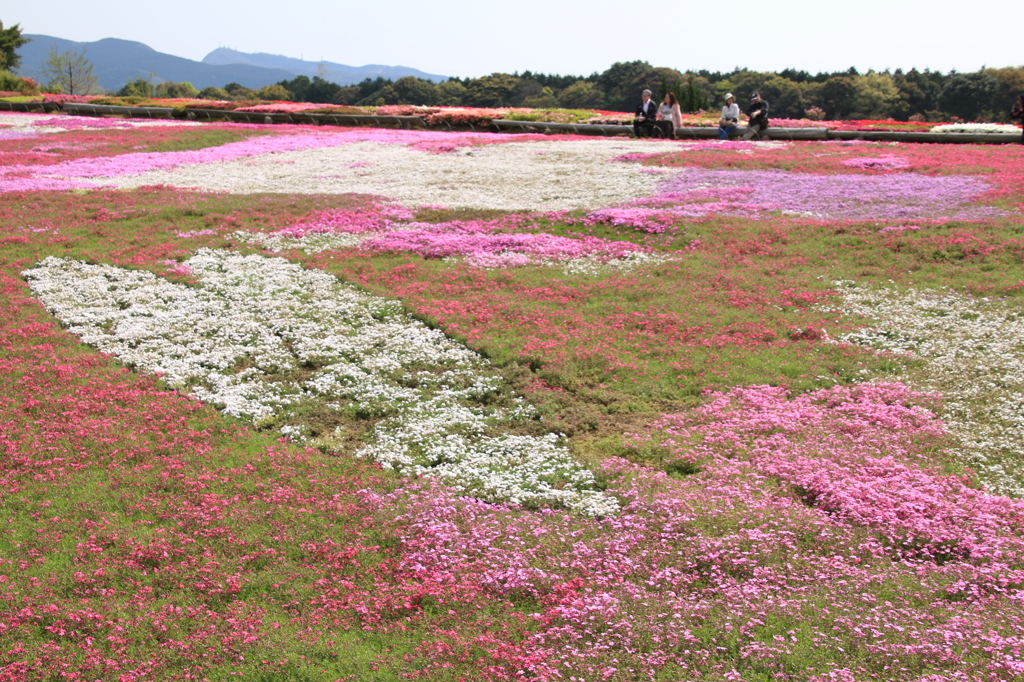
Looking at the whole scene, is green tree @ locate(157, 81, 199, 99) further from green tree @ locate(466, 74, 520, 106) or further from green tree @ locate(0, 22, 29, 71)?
green tree @ locate(466, 74, 520, 106)

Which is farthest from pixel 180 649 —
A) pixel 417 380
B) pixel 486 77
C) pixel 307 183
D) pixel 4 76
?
pixel 486 77

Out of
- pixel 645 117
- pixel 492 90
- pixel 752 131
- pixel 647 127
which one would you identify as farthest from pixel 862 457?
pixel 492 90

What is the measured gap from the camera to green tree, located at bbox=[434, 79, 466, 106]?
5369 inches

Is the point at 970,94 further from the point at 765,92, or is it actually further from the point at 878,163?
the point at 878,163

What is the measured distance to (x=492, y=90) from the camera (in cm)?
14288

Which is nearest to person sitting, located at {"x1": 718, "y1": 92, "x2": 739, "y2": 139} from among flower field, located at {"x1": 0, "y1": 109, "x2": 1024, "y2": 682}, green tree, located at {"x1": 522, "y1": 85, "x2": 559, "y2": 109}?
flower field, located at {"x1": 0, "y1": 109, "x2": 1024, "y2": 682}

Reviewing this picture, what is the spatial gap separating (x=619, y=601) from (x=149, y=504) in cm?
738

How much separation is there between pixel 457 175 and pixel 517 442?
84.6 ft

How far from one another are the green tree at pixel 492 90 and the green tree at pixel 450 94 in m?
1.42

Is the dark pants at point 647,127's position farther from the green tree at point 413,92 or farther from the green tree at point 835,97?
the green tree at point 413,92

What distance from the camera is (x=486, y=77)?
14975cm

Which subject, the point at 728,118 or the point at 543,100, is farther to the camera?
the point at 543,100

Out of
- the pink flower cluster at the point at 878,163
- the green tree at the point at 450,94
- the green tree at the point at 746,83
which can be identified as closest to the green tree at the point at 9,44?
the green tree at the point at 450,94

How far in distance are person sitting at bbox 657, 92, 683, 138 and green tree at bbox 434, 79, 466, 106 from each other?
92.6 meters
